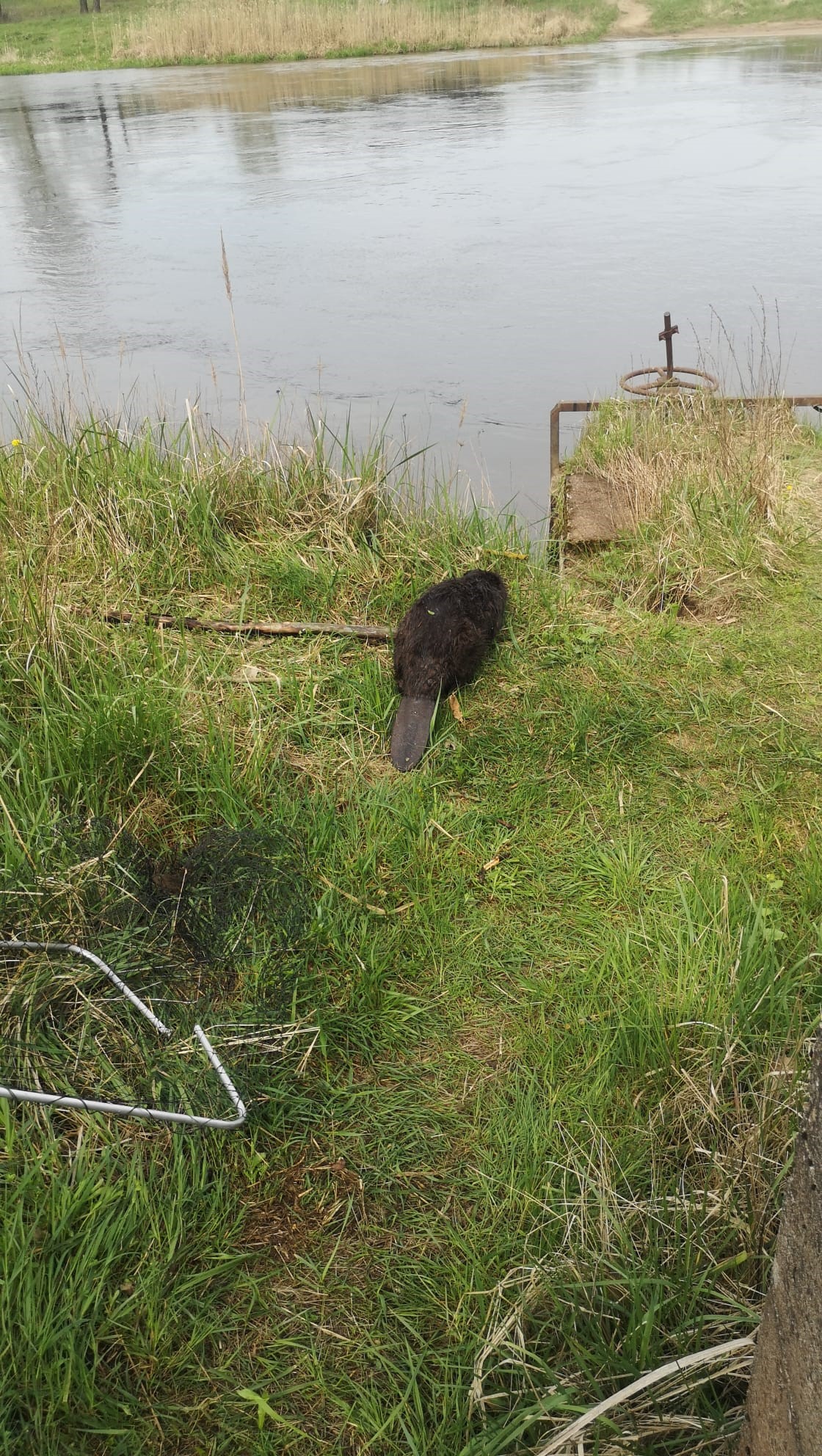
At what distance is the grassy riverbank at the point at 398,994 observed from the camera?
1.81m

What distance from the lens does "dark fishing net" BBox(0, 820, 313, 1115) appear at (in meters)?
2.28

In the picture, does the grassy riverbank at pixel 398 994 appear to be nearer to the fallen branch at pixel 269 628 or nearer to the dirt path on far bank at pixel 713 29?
the fallen branch at pixel 269 628

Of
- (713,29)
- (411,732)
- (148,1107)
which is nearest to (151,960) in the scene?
(148,1107)

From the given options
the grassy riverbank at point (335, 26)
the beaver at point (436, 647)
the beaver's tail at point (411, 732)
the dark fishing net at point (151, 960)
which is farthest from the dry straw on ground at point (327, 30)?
the dark fishing net at point (151, 960)

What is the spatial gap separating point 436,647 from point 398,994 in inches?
54.2

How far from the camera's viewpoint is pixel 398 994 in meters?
2.56

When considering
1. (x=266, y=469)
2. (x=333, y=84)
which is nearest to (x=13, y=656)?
(x=266, y=469)

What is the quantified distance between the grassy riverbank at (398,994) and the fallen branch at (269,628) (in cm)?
6

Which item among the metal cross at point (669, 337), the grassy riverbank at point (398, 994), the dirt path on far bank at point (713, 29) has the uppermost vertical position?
the dirt path on far bank at point (713, 29)

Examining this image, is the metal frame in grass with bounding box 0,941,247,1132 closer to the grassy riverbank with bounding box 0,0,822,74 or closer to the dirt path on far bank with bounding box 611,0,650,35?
the grassy riverbank with bounding box 0,0,822,74

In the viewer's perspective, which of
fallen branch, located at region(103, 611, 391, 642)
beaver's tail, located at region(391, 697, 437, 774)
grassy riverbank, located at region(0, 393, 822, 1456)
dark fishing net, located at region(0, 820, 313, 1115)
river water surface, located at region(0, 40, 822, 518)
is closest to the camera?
grassy riverbank, located at region(0, 393, 822, 1456)

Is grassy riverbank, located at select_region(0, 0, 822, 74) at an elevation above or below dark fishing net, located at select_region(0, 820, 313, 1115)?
above

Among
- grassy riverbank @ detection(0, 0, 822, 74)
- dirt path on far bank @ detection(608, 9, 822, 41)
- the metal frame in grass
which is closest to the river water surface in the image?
the metal frame in grass

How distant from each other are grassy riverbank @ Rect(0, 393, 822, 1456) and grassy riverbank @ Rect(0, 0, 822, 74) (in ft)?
87.1
